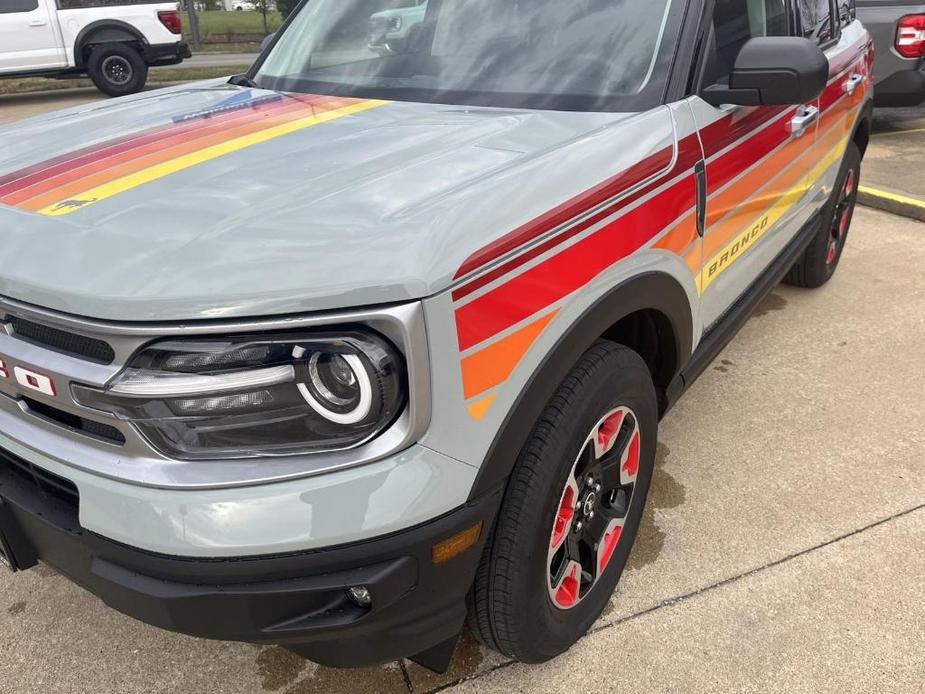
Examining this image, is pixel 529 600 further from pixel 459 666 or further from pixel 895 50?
pixel 895 50

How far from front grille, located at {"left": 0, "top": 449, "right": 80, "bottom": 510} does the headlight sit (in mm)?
224

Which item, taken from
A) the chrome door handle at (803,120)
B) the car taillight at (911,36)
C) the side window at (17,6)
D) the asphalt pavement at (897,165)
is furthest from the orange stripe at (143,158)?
the side window at (17,6)

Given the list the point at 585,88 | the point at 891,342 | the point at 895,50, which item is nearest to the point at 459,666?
the point at 585,88

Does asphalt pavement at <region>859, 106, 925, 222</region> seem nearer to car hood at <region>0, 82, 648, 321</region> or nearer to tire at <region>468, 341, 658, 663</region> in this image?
tire at <region>468, 341, 658, 663</region>

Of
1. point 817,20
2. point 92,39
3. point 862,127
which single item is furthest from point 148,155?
point 92,39

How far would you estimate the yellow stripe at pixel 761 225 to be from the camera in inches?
92.4

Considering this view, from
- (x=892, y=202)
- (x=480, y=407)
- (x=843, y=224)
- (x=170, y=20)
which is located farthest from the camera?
(x=170, y=20)

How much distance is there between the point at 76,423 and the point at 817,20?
11.2 ft

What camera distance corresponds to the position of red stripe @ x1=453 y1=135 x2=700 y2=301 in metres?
1.39

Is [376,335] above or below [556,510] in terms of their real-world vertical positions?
above

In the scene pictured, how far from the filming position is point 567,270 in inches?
63.3

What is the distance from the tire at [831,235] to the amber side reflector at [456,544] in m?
3.04

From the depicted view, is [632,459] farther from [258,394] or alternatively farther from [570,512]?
[258,394]

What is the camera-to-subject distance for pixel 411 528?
1381 millimetres
